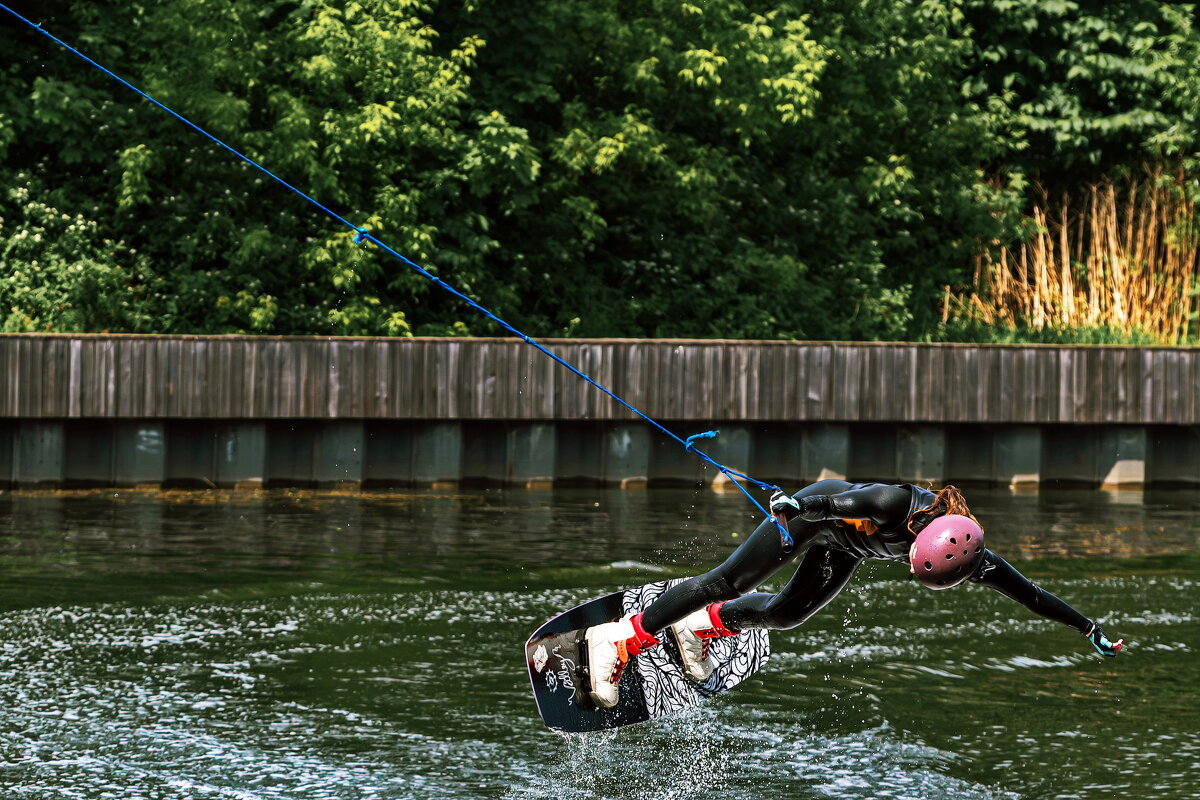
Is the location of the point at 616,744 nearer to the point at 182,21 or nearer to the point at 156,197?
the point at 182,21

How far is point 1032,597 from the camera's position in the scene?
7637 millimetres

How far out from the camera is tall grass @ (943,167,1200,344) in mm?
26438

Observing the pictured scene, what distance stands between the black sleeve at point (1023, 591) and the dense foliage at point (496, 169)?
16.1 metres

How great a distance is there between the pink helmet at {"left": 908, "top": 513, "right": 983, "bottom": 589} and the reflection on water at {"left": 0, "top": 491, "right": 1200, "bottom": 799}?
3.52 ft

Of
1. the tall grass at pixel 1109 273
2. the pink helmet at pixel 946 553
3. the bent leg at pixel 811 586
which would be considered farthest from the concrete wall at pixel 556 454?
the pink helmet at pixel 946 553

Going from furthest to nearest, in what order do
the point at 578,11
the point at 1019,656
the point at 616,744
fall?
the point at 578,11, the point at 1019,656, the point at 616,744

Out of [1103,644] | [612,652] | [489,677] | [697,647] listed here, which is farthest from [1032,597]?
[489,677]

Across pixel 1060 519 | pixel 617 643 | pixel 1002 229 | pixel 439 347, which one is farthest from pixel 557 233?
pixel 617 643

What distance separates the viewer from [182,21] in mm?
22781

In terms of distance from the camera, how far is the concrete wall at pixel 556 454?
65.3 feet

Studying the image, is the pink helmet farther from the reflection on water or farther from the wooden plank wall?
the wooden plank wall

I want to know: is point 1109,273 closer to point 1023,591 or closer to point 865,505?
point 1023,591

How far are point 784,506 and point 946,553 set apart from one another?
27.0 inches

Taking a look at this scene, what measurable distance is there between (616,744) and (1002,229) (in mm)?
21740
